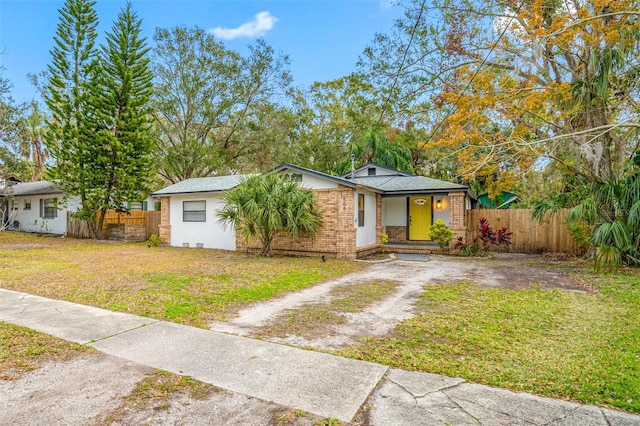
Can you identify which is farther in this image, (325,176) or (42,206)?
(42,206)

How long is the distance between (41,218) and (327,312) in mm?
24312

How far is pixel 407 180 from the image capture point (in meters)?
16.3

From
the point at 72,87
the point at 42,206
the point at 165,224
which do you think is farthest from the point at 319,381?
the point at 42,206

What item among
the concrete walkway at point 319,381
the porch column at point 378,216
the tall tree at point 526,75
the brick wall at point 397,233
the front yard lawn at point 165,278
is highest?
the tall tree at point 526,75

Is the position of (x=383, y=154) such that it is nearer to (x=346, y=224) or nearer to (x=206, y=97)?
(x=206, y=97)

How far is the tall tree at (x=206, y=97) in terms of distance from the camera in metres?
23.2

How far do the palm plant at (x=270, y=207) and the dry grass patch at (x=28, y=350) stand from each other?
7.38m

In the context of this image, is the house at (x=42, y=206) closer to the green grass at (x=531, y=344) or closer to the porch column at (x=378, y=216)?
the porch column at (x=378, y=216)

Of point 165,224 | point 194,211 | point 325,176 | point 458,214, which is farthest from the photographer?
point 165,224

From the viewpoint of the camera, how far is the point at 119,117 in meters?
18.0

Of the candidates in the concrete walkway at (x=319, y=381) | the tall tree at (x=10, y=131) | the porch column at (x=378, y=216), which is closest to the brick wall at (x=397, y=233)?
the porch column at (x=378, y=216)

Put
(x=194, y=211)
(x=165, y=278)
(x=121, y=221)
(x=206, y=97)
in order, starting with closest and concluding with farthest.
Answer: (x=165, y=278) → (x=194, y=211) → (x=121, y=221) → (x=206, y=97)

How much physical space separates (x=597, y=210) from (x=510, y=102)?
13.3ft

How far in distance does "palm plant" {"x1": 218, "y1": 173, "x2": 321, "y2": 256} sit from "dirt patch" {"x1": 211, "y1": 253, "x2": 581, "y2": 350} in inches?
109
